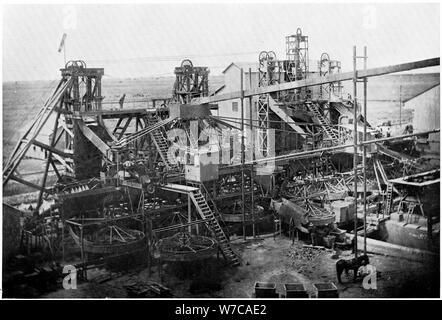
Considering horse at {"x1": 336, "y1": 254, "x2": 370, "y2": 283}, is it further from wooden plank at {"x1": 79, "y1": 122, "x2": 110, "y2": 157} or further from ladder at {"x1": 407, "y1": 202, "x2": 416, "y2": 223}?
wooden plank at {"x1": 79, "y1": 122, "x2": 110, "y2": 157}

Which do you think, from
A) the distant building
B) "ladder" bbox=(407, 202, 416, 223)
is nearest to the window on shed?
the distant building

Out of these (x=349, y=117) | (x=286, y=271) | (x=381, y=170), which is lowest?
(x=286, y=271)

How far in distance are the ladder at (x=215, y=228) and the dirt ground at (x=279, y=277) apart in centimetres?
34

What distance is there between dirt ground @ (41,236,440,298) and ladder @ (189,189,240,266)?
339 mm

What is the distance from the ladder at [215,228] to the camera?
16.2m

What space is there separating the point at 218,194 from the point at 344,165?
1306cm

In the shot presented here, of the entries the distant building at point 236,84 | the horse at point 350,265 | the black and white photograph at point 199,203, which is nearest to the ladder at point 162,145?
the black and white photograph at point 199,203

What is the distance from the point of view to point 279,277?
15.3 m

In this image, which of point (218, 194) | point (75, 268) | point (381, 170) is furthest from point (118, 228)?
point (381, 170)

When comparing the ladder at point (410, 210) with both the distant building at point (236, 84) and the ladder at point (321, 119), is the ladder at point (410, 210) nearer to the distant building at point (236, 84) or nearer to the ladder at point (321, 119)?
the distant building at point (236, 84)
